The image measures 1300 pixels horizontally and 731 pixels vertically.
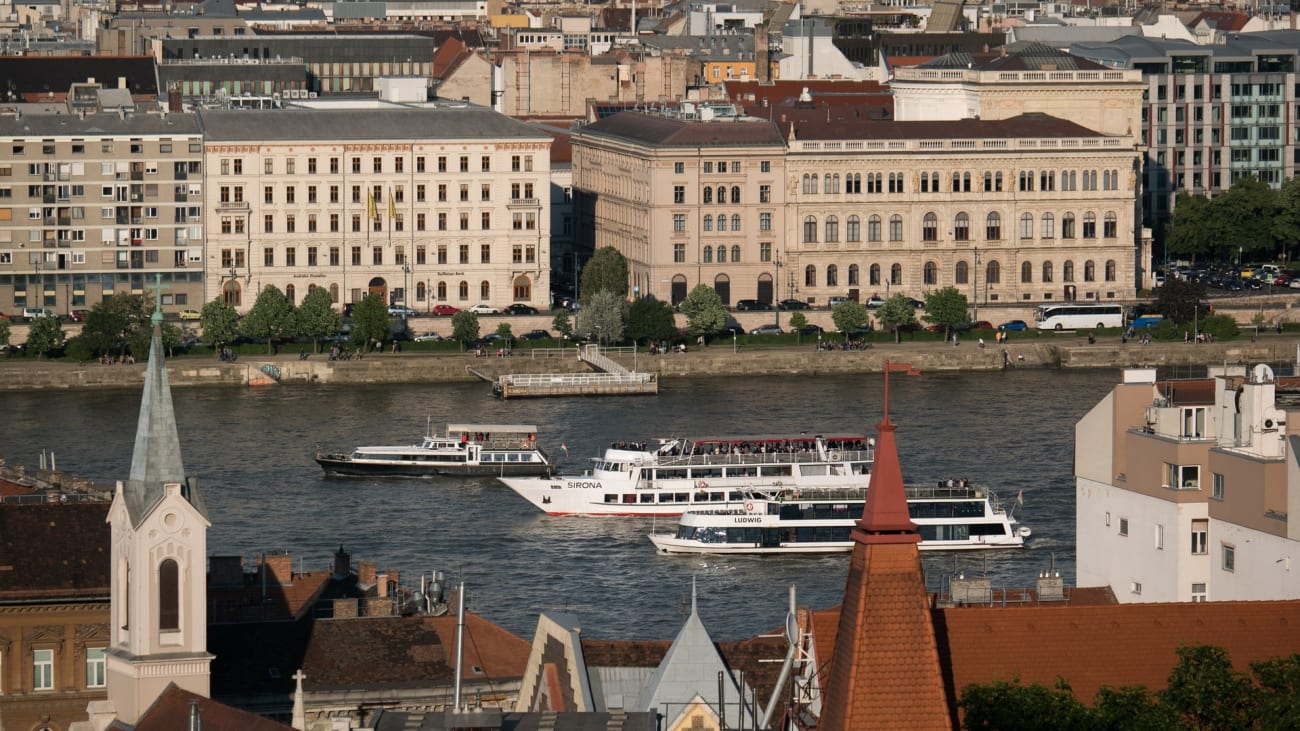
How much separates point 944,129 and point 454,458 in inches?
1276

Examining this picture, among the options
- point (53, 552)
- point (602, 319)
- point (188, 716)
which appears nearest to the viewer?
point (188, 716)

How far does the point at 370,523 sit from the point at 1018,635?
3125 centimetres

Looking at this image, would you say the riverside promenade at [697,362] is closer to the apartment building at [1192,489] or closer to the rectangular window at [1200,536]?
the apartment building at [1192,489]

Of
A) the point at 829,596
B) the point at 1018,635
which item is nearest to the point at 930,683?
the point at 1018,635

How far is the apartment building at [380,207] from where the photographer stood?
312 ft

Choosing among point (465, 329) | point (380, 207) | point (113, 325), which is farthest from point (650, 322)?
point (113, 325)

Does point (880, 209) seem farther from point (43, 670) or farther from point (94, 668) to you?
point (43, 670)

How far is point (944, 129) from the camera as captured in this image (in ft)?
331

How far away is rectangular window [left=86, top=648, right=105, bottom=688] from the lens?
39.6 metres

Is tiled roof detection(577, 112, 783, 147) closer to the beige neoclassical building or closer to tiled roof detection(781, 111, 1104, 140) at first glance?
the beige neoclassical building

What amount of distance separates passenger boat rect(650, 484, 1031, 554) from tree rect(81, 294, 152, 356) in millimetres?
27646

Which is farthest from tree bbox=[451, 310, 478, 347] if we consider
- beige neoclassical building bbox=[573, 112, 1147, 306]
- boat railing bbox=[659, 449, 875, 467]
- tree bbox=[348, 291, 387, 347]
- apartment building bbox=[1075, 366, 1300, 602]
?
apartment building bbox=[1075, 366, 1300, 602]

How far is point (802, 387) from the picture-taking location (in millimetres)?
85625

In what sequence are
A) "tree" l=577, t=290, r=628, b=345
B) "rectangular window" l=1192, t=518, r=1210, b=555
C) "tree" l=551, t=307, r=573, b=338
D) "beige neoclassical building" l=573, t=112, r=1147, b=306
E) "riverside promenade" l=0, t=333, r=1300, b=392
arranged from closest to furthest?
"rectangular window" l=1192, t=518, r=1210, b=555 → "riverside promenade" l=0, t=333, r=1300, b=392 → "tree" l=577, t=290, r=628, b=345 → "tree" l=551, t=307, r=573, b=338 → "beige neoclassical building" l=573, t=112, r=1147, b=306
